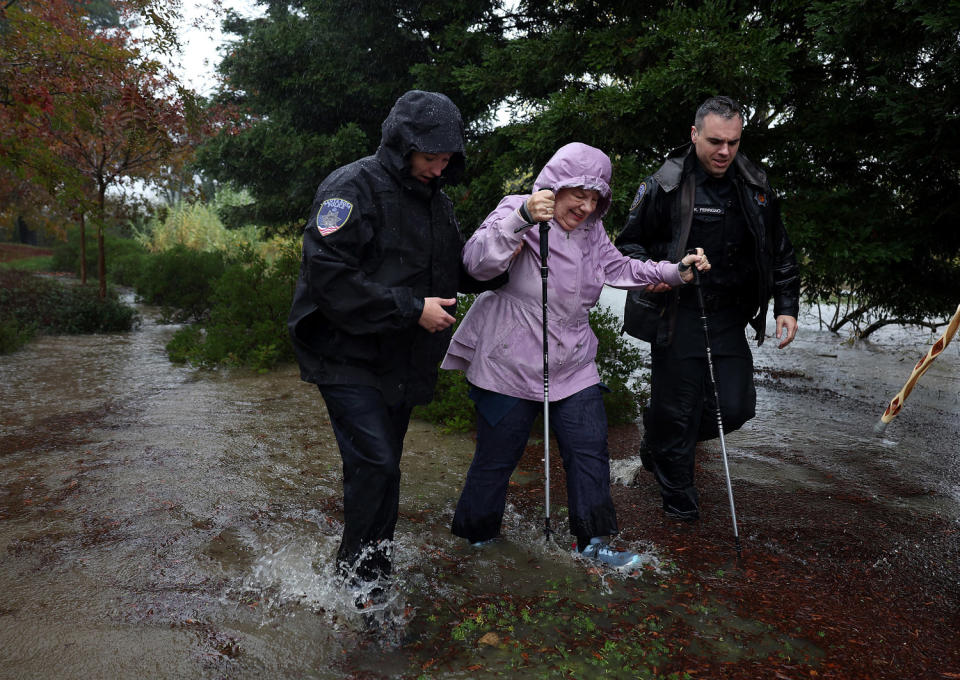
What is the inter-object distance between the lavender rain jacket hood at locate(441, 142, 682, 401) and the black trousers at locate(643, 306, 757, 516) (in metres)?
0.79

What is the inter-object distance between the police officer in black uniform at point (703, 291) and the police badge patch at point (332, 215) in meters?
1.87

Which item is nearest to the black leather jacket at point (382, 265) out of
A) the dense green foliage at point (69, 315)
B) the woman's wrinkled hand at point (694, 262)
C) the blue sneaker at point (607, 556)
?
the blue sneaker at point (607, 556)

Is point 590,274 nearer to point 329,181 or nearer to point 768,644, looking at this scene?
point 329,181

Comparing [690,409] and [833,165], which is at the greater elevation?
[833,165]

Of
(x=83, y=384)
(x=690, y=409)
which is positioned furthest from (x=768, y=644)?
(x=83, y=384)

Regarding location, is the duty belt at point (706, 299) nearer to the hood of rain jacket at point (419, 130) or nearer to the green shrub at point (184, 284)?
the hood of rain jacket at point (419, 130)

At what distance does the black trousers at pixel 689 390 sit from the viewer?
4.31 metres

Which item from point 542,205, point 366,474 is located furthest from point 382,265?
point 366,474

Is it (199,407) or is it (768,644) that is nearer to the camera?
(768,644)

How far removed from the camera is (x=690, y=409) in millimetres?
4359

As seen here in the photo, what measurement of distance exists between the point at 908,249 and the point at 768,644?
3.21 m

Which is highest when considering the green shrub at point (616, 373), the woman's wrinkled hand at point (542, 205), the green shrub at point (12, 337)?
the woman's wrinkled hand at point (542, 205)

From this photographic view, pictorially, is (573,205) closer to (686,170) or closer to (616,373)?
(686,170)

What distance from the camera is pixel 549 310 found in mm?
3617
